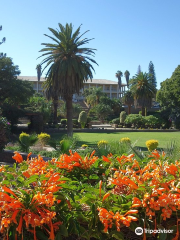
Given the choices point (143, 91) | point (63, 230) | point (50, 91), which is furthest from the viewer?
point (143, 91)

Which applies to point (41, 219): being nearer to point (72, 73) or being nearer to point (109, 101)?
point (72, 73)

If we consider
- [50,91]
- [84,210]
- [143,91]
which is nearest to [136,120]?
[143,91]

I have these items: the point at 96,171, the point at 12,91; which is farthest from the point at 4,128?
the point at 12,91

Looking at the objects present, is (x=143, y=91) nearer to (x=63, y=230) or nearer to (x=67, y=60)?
(x=67, y=60)

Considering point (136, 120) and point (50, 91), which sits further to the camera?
point (136, 120)

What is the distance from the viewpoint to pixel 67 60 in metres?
24.4

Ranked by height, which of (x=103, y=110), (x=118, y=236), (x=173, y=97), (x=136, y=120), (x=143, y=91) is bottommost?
(x=118, y=236)

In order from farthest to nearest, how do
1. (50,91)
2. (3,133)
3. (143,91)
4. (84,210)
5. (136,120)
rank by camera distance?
1. (143,91)
2. (136,120)
3. (50,91)
4. (3,133)
5. (84,210)

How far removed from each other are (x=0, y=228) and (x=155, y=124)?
41503mm

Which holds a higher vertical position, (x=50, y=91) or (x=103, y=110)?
(x=50, y=91)

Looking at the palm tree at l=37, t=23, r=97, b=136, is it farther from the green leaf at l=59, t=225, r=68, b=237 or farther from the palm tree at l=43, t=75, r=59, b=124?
the green leaf at l=59, t=225, r=68, b=237

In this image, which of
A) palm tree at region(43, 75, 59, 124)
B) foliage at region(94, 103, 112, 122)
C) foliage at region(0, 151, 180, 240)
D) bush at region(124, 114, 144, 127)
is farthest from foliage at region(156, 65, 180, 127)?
foliage at region(0, 151, 180, 240)

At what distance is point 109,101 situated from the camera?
5822cm

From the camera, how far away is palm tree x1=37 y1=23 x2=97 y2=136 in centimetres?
2439
